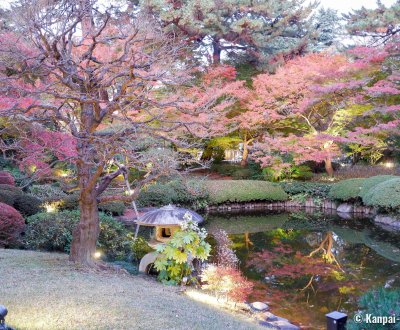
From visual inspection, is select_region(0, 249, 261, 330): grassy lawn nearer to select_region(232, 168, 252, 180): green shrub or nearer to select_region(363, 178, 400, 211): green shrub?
select_region(363, 178, 400, 211): green shrub

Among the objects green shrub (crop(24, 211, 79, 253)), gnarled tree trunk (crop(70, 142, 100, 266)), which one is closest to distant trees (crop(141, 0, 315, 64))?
green shrub (crop(24, 211, 79, 253))

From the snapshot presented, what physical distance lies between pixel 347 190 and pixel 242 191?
3807 mm

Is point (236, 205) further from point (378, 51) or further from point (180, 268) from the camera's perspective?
point (180, 268)

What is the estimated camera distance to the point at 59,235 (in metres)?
7.85

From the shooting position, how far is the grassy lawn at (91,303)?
135 inches

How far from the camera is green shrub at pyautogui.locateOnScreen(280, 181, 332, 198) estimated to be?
53.0 ft

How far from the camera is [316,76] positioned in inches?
610

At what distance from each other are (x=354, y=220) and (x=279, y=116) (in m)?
4.95

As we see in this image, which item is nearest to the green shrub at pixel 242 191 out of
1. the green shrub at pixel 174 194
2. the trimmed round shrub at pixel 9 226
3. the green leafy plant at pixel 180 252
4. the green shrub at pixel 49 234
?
the green shrub at pixel 174 194

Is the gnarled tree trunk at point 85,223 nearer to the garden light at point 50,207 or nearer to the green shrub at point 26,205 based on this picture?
the green shrub at point 26,205

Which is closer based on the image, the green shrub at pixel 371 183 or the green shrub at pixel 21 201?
the green shrub at pixel 21 201

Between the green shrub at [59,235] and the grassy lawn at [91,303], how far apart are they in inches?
91.4

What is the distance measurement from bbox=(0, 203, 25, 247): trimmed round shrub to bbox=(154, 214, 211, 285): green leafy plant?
3088 millimetres

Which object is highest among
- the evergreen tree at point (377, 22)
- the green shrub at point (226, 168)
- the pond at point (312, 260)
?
the evergreen tree at point (377, 22)
